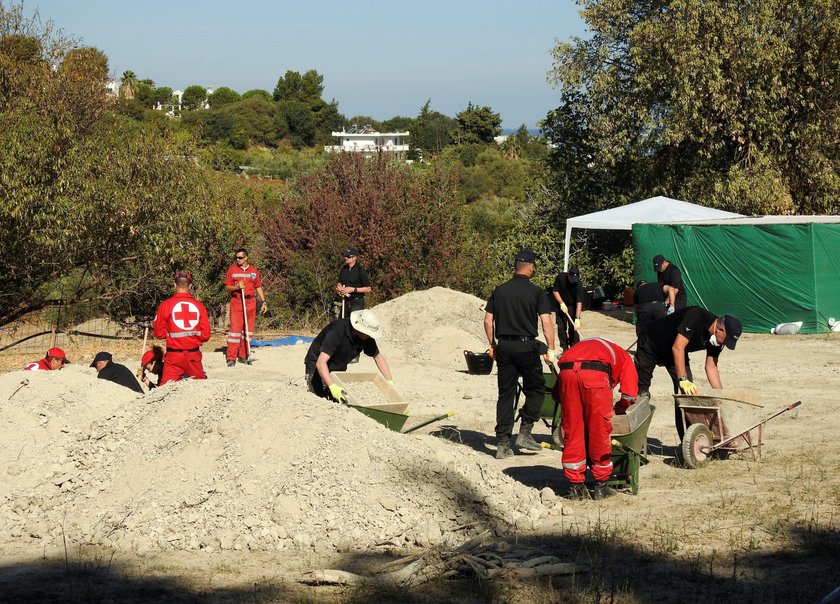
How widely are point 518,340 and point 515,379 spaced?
0.42 m

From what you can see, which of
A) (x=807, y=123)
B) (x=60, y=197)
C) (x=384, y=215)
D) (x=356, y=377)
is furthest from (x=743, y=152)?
(x=356, y=377)

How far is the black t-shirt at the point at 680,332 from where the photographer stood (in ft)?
Result: 31.3

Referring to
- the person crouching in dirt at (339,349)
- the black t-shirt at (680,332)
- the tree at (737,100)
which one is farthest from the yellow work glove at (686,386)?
the tree at (737,100)

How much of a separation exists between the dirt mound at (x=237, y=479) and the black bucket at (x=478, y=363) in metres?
6.91

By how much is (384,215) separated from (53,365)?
1374 cm

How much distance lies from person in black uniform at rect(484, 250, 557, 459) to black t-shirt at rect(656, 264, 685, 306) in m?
5.41

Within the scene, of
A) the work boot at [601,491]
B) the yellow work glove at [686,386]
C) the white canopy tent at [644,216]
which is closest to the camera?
the work boot at [601,491]

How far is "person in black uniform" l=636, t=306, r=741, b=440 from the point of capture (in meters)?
9.36


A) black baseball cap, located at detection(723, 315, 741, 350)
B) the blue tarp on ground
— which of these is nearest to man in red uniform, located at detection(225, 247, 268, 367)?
the blue tarp on ground

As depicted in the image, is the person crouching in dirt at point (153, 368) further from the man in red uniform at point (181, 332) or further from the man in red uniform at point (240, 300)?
the man in red uniform at point (240, 300)

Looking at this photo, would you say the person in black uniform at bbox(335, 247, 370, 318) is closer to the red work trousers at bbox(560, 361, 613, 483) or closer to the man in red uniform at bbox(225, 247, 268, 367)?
the man in red uniform at bbox(225, 247, 268, 367)

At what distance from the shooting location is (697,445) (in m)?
9.42

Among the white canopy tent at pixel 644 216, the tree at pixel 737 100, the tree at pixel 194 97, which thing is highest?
the tree at pixel 194 97

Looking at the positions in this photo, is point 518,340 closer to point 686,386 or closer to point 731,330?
point 686,386
